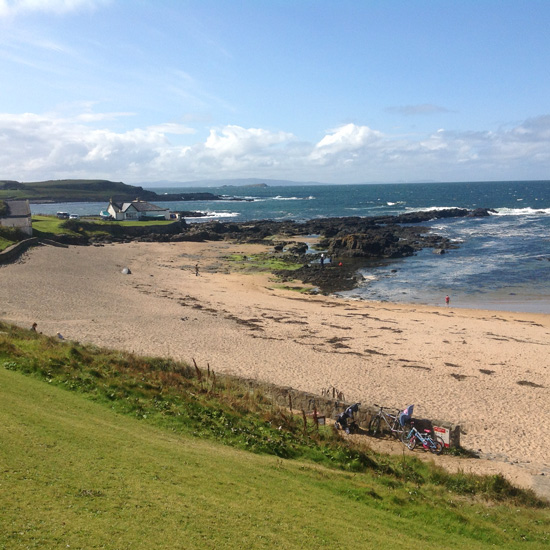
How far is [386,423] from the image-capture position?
1468 centimetres

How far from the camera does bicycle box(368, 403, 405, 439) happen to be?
47.6 ft

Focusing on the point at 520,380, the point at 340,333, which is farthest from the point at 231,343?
the point at 520,380

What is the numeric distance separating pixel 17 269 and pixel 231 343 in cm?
2183

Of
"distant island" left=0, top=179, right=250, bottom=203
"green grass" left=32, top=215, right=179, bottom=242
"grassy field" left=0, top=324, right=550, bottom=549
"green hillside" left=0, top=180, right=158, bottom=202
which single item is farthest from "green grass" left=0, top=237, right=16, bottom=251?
"green hillside" left=0, top=180, right=158, bottom=202

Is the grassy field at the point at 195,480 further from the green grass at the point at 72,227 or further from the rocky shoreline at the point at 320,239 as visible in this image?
the green grass at the point at 72,227

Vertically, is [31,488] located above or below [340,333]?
above

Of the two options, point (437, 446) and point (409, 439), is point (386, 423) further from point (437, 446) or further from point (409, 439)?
point (437, 446)

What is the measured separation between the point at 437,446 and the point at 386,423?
1.50 metres

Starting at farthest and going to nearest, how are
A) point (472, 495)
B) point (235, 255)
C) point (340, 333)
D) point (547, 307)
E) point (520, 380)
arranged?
point (235, 255) → point (547, 307) → point (340, 333) → point (520, 380) → point (472, 495)

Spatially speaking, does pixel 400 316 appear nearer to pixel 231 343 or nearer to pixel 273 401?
pixel 231 343

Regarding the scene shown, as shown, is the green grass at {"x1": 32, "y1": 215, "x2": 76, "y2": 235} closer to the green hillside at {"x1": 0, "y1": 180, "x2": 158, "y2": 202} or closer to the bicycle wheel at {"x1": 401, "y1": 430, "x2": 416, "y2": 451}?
the bicycle wheel at {"x1": 401, "y1": 430, "x2": 416, "y2": 451}

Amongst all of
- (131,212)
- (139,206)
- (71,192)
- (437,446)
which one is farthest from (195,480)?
(71,192)

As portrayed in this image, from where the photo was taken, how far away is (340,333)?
88.5 ft

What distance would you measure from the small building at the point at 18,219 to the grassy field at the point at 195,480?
43.6 metres
